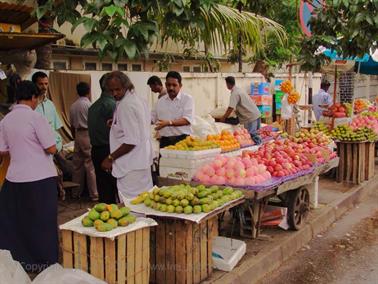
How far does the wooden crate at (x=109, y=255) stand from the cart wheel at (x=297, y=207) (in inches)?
113

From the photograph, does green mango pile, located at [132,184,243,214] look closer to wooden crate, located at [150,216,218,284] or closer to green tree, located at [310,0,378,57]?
wooden crate, located at [150,216,218,284]

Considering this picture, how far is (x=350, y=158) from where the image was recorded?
31.2 feet

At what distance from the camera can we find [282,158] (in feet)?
19.8

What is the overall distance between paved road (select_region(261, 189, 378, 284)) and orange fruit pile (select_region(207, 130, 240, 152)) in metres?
1.64

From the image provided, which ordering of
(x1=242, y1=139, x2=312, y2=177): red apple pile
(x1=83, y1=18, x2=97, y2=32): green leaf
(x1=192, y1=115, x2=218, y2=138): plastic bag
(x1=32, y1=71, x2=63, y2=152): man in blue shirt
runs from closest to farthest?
(x1=83, y1=18, x2=97, y2=32): green leaf < (x1=242, y1=139, x2=312, y2=177): red apple pile < (x1=32, y1=71, x2=63, y2=152): man in blue shirt < (x1=192, y1=115, x2=218, y2=138): plastic bag

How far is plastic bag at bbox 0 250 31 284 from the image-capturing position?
11.9 ft

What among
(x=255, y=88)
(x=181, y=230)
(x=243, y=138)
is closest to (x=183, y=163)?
(x=181, y=230)

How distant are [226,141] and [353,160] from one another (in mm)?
3950

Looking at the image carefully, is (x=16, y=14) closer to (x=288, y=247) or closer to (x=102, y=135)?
(x=102, y=135)

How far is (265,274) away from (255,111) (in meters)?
4.46

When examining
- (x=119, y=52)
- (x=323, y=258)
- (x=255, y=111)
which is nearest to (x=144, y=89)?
(x=255, y=111)

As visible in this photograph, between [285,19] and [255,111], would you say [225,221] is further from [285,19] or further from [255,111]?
[285,19]

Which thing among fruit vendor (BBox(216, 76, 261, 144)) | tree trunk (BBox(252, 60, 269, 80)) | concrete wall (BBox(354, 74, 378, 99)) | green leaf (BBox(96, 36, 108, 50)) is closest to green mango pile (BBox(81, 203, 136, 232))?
green leaf (BBox(96, 36, 108, 50))

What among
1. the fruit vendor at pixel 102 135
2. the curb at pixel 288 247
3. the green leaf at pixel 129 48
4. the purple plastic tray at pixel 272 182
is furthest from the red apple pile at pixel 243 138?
the green leaf at pixel 129 48
